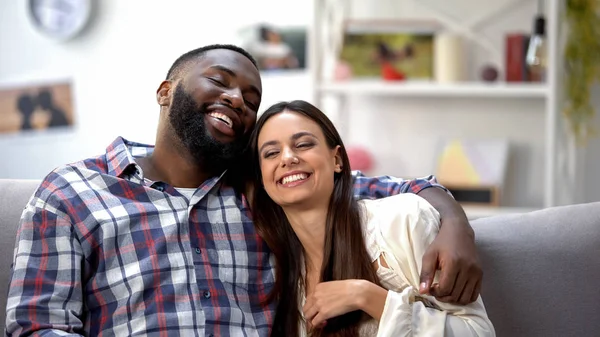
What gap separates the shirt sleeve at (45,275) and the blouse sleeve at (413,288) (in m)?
0.59

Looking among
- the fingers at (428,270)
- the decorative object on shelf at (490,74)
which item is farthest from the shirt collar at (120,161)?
the decorative object on shelf at (490,74)

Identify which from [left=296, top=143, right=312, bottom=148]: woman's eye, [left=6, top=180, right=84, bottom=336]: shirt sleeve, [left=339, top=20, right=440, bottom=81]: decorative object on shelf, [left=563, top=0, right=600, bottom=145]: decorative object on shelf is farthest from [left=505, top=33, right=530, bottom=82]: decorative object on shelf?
[left=6, top=180, right=84, bottom=336]: shirt sleeve

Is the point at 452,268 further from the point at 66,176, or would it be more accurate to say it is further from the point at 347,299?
the point at 66,176

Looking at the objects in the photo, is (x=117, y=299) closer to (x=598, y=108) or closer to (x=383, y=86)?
(x=383, y=86)

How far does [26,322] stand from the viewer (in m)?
1.53

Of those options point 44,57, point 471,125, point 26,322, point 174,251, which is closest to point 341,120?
point 471,125

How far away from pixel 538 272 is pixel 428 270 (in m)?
0.35

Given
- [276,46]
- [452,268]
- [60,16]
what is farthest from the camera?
[60,16]

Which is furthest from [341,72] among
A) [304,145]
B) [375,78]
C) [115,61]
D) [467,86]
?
[304,145]

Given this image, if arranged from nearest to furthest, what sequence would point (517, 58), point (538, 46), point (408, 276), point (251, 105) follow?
point (408, 276) < point (251, 105) < point (538, 46) < point (517, 58)

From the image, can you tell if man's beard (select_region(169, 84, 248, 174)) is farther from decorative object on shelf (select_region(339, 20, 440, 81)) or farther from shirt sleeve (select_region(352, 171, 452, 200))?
decorative object on shelf (select_region(339, 20, 440, 81))

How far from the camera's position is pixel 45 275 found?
1.57 m

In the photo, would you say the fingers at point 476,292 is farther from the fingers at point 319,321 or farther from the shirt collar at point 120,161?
the shirt collar at point 120,161

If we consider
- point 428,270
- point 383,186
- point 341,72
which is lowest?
point 428,270
